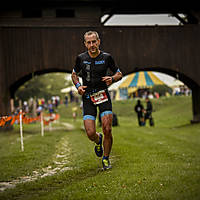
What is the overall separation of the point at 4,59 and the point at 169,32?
33.5 feet

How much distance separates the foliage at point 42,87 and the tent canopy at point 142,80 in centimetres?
1355

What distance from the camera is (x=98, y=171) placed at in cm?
671

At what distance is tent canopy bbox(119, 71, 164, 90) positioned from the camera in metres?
34.7

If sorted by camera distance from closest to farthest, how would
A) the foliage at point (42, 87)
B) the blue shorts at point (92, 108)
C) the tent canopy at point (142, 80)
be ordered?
the blue shorts at point (92, 108)
the tent canopy at point (142, 80)
the foliage at point (42, 87)

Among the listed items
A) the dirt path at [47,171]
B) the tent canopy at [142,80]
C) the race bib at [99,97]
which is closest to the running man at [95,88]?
the race bib at [99,97]

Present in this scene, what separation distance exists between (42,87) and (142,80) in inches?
831

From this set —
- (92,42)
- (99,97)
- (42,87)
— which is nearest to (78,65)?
(92,42)

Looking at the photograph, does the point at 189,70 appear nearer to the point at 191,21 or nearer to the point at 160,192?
the point at 191,21

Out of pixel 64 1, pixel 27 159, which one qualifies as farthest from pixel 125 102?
pixel 27 159

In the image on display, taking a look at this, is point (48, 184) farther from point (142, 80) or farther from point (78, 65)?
point (142, 80)

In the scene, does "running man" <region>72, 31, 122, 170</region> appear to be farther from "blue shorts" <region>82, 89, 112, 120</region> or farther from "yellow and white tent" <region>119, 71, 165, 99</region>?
"yellow and white tent" <region>119, 71, 165, 99</region>

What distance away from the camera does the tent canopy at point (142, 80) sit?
34656mm

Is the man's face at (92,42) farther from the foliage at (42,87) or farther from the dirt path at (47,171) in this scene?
the foliage at (42,87)

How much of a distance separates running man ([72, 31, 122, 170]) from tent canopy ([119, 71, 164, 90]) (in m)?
27.7
